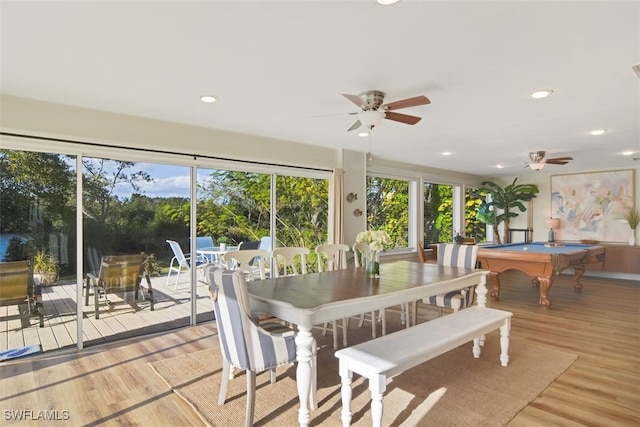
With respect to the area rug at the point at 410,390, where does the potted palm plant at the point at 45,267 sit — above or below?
above

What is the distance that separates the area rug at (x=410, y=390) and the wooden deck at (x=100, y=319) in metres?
1.06

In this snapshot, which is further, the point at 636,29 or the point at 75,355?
the point at 75,355

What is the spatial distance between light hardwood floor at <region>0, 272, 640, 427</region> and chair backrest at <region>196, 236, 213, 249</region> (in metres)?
0.98

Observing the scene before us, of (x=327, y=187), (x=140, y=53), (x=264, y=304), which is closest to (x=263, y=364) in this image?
(x=264, y=304)

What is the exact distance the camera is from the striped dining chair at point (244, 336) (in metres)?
2.14

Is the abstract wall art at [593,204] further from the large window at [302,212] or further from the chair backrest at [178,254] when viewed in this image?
the chair backrest at [178,254]

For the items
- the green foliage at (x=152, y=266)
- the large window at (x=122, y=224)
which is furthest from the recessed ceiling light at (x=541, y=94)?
the green foliage at (x=152, y=266)

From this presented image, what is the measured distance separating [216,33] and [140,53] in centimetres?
64

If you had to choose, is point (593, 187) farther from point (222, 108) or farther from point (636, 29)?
point (222, 108)

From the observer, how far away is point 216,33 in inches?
84.7

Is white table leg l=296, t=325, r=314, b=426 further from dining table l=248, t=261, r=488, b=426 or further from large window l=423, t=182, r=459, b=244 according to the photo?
large window l=423, t=182, r=459, b=244

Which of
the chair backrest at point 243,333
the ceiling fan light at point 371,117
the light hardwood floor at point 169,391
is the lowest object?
the light hardwood floor at point 169,391

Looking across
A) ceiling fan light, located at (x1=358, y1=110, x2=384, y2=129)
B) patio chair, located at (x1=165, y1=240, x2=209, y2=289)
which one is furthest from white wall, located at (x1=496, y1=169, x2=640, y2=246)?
patio chair, located at (x1=165, y1=240, x2=209, y2=289)

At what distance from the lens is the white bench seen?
2020 mm
